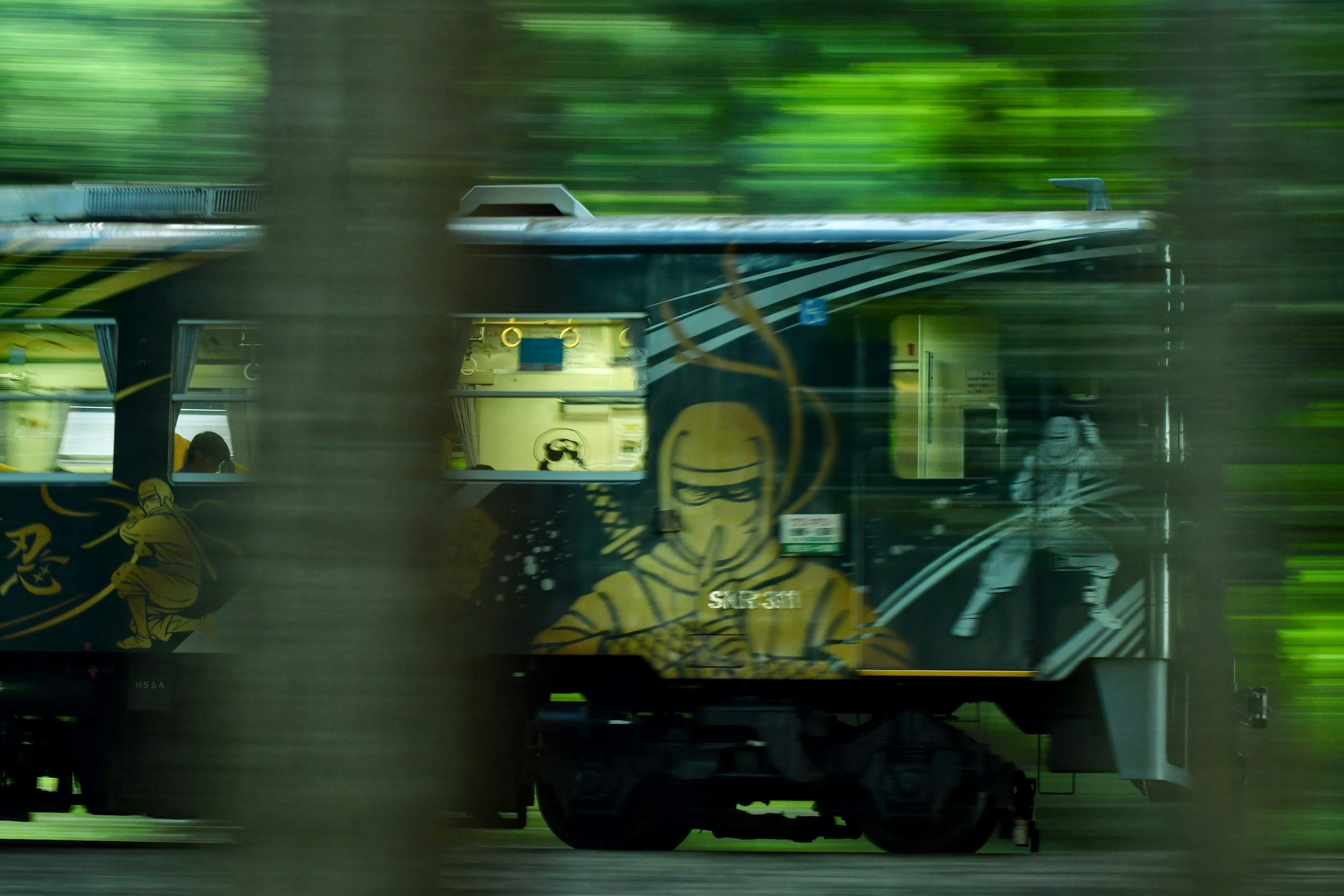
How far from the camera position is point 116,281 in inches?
273

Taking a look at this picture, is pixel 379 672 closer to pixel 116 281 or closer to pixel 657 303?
pixel 657 303

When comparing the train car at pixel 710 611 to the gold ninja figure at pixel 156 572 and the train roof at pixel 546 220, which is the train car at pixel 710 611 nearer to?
the gold ninja figure at pixel 156 572

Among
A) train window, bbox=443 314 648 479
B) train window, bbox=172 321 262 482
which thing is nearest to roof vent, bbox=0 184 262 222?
train window, bbox=172 321 262 482

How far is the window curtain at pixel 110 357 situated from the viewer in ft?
22.6

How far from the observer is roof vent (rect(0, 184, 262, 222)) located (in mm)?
2268

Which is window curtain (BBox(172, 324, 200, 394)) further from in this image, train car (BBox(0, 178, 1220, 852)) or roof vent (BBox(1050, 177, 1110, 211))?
roof vent (BBox(1050, 177, 1110, 211))

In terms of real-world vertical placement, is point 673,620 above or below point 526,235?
below

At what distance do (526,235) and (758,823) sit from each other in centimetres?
541

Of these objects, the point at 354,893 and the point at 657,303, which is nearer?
the point at 354,893

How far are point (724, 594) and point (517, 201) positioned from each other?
428cm

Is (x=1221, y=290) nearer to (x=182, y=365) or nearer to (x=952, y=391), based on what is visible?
(x=952, y=391)

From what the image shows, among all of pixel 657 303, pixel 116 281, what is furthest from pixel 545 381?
pixel 116 281

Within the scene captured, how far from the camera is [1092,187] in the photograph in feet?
7.16

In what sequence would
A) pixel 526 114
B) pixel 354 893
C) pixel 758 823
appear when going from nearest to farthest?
pixel 354 893 → pixel 526 114 → pixel 758 823
